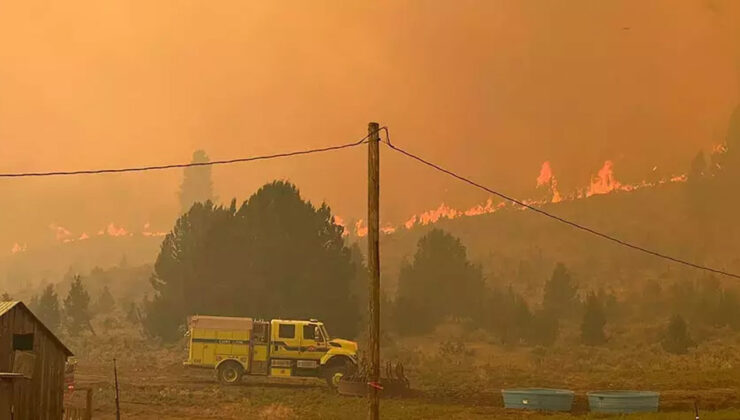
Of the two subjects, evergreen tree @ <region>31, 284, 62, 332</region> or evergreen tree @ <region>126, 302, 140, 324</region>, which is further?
evergreen tree @ <region>126, 302, 140, 324</region>

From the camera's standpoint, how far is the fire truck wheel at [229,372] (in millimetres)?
35966

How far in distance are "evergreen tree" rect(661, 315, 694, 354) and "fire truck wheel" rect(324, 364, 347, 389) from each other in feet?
103

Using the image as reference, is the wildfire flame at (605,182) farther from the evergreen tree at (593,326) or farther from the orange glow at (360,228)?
the evergreen tree at (593,326)

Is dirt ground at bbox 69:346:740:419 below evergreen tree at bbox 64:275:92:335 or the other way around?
below

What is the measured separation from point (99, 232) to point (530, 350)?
49144mm

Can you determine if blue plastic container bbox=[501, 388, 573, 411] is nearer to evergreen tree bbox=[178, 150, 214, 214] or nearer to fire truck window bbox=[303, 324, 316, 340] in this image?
fire truck window bbox=[303, 324, 316, 340]

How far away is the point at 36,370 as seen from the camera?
19.6 meters

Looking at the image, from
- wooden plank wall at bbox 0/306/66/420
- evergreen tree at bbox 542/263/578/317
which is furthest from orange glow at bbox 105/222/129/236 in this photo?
wooden plank wall at bbox 0/306/66/420

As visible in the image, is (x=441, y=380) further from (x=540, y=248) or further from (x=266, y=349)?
(x=540, y=248)

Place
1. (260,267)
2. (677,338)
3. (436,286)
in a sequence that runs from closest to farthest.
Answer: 1. (260,267)
2. (677,338)
3. (436,286)

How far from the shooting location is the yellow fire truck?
35406 millimetres

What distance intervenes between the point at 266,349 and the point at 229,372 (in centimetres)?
235

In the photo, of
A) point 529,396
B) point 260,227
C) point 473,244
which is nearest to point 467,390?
point 529,396

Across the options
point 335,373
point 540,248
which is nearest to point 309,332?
point 335,373
